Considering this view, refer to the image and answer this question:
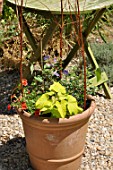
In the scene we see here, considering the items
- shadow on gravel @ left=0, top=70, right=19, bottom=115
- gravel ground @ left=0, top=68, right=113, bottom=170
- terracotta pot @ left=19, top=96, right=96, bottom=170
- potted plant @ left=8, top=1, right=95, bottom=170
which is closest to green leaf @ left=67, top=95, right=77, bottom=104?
potted plant @ left=8, top=1, right=95, bottom=170

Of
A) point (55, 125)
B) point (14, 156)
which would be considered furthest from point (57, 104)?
point (14, 156)

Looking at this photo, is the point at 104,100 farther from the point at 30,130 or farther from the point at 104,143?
the point at 30,130

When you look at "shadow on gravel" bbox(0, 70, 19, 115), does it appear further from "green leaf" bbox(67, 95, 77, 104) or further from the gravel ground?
→ "green leaf" bbox(67, 95, 77, 104)

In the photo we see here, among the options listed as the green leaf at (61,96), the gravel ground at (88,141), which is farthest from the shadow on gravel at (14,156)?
the green leaf at (61,96)

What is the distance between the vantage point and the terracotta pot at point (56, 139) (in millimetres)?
2990

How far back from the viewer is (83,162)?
3537mm

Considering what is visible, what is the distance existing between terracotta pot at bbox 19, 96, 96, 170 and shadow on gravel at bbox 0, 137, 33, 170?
0.22m

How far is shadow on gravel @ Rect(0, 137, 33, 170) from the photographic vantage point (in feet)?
11.4

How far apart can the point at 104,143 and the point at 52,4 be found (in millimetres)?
1288

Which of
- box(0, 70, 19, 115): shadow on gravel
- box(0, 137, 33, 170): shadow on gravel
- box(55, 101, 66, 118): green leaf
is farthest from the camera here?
box(0, 70, 19, 115): shadow on gravel

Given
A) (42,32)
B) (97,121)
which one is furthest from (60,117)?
(42,32)

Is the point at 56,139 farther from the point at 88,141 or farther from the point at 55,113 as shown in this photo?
the point at 88,141

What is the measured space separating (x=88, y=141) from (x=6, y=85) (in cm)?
133

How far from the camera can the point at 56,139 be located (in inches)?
120
